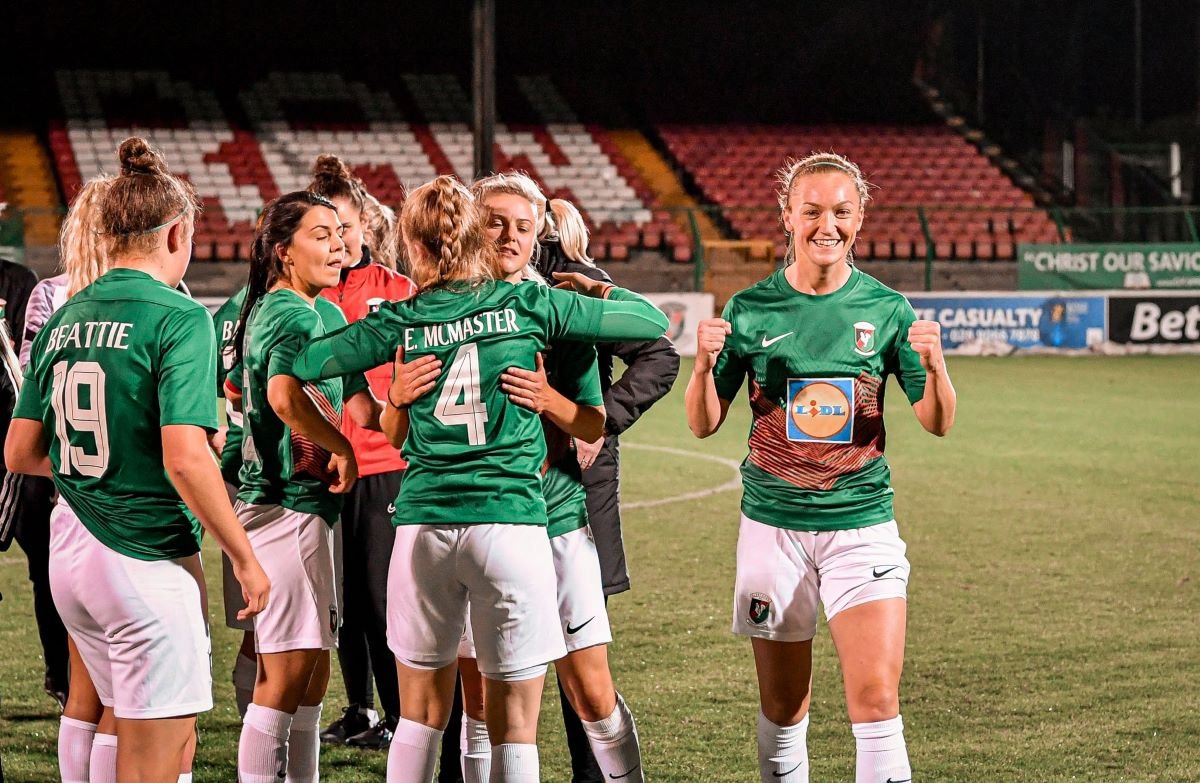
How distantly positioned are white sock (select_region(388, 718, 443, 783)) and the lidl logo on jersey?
1.19 metres

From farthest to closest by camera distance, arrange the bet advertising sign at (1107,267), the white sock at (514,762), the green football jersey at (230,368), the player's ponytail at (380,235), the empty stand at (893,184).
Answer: the empty stand at (893,184) → the bet advertising sign at (1107,267) → the player's ponytail at (380,235) → the green football jersey at (230,368) → the white sock at (514,762)

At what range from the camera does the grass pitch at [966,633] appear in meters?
4.64

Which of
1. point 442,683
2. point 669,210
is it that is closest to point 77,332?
point 442,683

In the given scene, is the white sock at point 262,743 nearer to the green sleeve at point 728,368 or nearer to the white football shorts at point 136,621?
the white football shorts at point 136,621

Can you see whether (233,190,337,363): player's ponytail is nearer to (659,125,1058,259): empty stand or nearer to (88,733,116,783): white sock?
(88,733,116,783): white sock

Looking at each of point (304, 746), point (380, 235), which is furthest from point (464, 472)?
point (380, 235)

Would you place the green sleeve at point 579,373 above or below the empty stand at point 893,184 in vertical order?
below

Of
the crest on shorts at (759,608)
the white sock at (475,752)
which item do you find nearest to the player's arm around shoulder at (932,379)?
the crest on shorts at (759,608)

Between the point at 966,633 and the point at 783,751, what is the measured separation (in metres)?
2.74

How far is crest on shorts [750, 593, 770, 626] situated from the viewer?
366 centimetres

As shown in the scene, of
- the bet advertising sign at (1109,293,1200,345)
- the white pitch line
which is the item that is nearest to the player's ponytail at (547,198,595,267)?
the white pitch line

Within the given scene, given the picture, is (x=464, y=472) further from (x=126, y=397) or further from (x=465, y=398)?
(x=126, y=397)

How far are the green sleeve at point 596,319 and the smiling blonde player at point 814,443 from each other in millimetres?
241

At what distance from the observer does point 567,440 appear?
373cm
